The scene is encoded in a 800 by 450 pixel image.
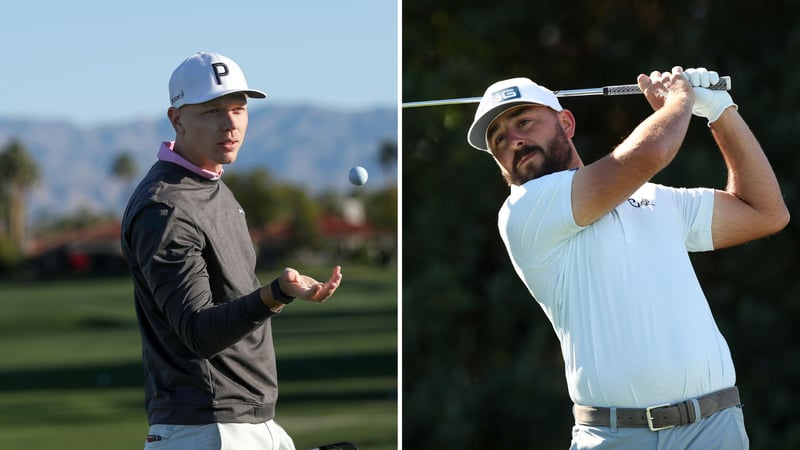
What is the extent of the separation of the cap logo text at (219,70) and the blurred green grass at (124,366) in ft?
23.4

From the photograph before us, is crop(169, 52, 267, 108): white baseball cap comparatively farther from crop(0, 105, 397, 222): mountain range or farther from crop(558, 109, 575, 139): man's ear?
crop(0, 105, 397, 222): mountain range

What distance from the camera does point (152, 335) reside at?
217cm

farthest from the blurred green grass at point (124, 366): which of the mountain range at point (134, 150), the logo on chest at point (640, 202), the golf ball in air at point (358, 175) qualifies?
the logo on chest at point (640, 202)

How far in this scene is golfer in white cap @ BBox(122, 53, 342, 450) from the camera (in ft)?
6.63

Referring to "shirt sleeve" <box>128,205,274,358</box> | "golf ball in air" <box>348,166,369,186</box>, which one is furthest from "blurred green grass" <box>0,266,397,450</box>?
"shirt sleeve" <box>128,205,274,358</box>

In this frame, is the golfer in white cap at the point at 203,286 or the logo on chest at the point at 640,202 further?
the logo on chest at the point at 640,202

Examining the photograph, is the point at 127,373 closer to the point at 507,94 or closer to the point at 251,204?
the point at 251,204

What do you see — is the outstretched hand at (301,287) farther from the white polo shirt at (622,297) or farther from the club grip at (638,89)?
the club grip at (638,89)

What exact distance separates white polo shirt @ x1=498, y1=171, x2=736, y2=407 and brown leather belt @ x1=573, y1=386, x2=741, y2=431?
1 cm

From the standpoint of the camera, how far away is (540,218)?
2.37 m

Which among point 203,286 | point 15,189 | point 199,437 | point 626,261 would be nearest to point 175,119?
point 203,286

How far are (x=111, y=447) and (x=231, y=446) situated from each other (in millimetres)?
9174

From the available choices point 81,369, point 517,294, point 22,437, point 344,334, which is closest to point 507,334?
point 517,294

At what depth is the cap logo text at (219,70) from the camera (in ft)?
7.29
